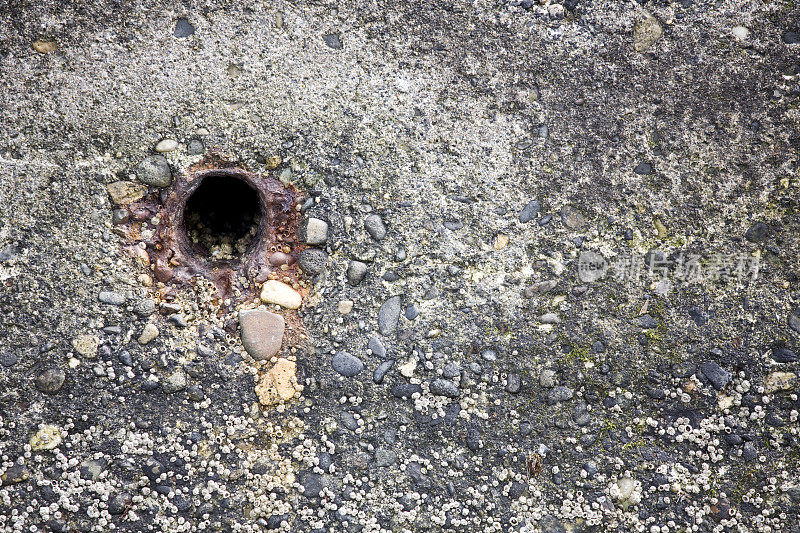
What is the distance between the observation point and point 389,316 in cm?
186

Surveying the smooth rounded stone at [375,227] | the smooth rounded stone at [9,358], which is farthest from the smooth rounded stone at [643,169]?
the smooth rounded stone at [9,358]

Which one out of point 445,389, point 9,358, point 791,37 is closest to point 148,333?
point 9,358

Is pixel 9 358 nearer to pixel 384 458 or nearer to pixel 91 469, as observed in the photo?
pixel 91 469

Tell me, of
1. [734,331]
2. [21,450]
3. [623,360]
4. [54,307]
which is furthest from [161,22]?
[734,331]

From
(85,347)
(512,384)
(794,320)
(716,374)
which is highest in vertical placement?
(794,320)

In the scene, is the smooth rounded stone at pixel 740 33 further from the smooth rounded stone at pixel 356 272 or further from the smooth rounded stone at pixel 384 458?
the smooth rounded stone at pixel 384 458

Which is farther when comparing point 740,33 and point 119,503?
point 740,33

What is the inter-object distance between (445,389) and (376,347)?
274mm

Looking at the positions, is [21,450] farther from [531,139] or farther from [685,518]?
[685,518]

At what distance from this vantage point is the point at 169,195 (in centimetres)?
187

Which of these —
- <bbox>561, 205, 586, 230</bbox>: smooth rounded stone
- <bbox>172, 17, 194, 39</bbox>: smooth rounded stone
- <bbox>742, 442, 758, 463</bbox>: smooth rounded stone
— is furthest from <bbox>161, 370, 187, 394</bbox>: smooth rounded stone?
<bbox>742, 442, 758, 463</bbox>: smooth rounded stone

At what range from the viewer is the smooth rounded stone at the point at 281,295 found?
1857mm

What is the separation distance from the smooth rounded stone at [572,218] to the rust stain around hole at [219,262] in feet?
3.04

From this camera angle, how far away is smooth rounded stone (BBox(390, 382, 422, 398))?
1.83 metres
